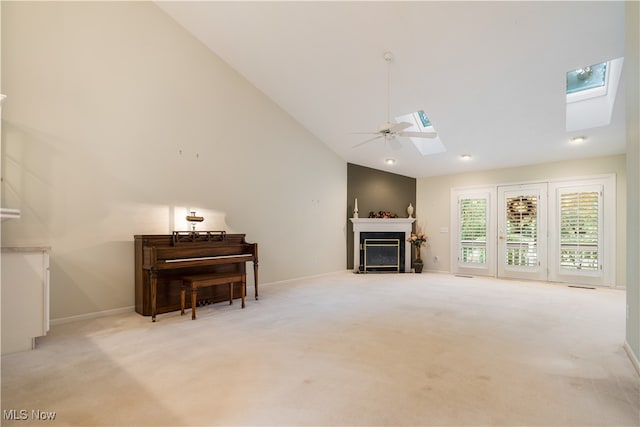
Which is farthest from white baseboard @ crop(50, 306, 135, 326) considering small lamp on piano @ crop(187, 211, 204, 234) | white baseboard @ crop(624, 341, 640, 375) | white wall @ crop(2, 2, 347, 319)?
white baseboard @ crop(624, 341, 640, 375)

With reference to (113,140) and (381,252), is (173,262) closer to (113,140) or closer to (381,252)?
(113,140)

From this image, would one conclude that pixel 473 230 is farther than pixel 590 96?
Yes

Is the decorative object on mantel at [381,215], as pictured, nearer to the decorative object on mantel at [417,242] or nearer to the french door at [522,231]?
the decorative object on mantel at [417,242]

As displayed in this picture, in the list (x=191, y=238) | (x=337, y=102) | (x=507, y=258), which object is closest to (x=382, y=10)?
(x=337, y=102)

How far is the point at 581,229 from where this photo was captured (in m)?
6.21

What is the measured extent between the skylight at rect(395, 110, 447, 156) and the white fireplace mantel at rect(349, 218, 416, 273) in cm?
176

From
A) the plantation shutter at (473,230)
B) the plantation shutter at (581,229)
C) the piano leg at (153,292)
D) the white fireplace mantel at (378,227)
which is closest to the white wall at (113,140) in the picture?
the piano leg at (153,292)

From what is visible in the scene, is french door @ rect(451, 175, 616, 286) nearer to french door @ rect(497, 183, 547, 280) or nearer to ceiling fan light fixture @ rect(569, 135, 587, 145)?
french door @ rect(497, 183, 547, 280)

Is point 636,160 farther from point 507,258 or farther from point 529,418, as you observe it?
point 507,258

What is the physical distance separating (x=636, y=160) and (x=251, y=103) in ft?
16.2

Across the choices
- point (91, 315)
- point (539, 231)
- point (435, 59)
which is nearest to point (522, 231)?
point (539, 231)

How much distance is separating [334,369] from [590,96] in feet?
17.8

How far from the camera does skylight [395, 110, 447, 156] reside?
6339mm

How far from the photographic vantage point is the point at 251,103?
221 inches
